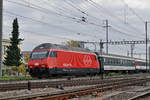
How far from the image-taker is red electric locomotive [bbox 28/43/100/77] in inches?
1060

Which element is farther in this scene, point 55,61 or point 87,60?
point 87,60

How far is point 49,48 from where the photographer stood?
89.6 feet

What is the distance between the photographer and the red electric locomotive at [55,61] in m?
26.9

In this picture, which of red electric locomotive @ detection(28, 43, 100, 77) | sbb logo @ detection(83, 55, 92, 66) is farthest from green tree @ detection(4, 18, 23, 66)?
red electric locomotive @ detection(28, 43, 100, 77)

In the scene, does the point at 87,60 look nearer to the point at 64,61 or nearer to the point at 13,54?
the point at 64,61

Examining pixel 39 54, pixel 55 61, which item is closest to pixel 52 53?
pixel 55 61

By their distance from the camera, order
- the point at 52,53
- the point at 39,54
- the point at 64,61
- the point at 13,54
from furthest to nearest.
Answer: the point at 13,54, the point at 64,61, the point at 39,54, the point at 52,53

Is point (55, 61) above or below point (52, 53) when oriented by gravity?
below

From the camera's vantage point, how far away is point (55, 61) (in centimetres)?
2758

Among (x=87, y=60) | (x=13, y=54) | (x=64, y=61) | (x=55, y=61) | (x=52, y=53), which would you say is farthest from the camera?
(x=13, y=54)

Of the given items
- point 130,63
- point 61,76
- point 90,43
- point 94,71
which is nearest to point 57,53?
point 61,76

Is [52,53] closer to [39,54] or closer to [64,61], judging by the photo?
[39,54]

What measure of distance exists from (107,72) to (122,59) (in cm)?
720

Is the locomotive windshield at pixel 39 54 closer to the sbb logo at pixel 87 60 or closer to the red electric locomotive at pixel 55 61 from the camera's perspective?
the red electric locomotive at pixel 55 61
